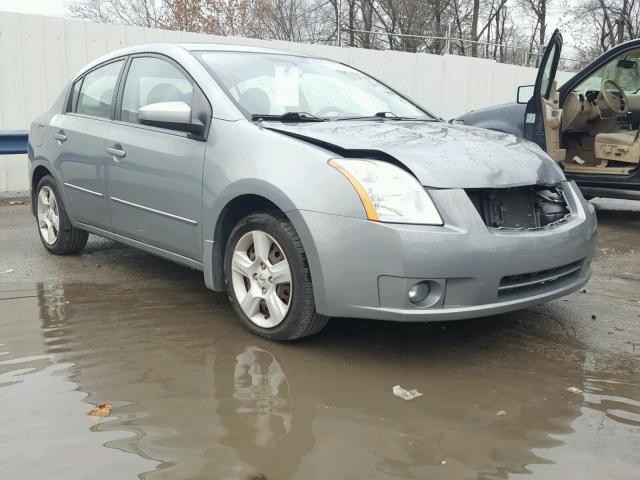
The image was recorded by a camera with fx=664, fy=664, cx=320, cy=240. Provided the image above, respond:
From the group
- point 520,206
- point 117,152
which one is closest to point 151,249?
point 117,152

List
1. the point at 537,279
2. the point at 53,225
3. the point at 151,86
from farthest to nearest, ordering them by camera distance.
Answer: the point at 53,225 → the point at 151,86 → the point at 537,279

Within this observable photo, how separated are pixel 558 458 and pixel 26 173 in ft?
26.9

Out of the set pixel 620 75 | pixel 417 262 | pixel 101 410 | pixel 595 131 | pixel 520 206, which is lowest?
pixel 101 410

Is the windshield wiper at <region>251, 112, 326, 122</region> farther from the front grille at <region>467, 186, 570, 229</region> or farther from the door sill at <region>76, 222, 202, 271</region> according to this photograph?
the front grille at <region>467, 186, 570, 229</region>

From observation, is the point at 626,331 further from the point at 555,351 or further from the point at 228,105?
the point at 228,105

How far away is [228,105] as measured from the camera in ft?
12.5

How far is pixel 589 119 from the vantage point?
7.85 meters

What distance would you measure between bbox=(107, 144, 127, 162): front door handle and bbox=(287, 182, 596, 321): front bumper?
166 centimetres

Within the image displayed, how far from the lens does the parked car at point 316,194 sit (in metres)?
3.11

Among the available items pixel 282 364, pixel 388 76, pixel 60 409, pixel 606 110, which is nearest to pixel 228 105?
pixel 282 364

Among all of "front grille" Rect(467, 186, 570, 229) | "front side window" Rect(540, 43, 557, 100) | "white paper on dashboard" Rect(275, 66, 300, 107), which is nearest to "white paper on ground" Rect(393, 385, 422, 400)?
"front grille" Rect(467, 186, 570, 229)

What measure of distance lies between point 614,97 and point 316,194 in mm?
5879

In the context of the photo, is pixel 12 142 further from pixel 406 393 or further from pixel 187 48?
pixel 406 393

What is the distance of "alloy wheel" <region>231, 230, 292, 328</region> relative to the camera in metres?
3.45
